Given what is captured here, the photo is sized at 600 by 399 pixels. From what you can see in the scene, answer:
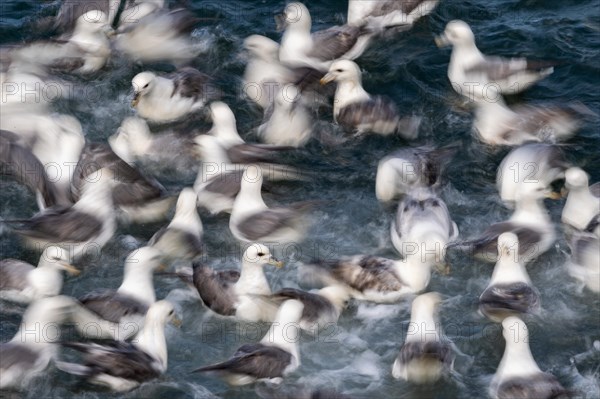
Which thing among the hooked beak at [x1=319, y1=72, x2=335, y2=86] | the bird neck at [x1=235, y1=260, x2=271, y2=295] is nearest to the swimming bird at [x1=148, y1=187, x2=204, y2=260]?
the bird neck at [x1=235, y1=260, x2=271, y2=295]

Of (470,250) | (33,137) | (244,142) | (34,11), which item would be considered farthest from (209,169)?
(34,11)

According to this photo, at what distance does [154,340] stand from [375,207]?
2.65 meters

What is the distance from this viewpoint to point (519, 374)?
8016 millimetres

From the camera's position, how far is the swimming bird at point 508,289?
855 centimetres

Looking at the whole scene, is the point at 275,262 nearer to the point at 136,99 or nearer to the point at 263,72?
the point at 136,99

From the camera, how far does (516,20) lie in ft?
41.1

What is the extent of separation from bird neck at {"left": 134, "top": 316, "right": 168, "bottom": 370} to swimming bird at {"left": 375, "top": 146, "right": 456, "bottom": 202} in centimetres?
252

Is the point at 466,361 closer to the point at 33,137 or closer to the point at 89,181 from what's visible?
the point at 89,181

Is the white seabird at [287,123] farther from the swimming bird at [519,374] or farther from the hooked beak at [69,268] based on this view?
the swimming bird at [519,374]

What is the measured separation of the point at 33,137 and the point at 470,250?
3.96m

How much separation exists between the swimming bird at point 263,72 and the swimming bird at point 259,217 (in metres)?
1.55

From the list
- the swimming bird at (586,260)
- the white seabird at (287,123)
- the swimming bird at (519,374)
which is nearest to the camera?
the swimming bird at (519,374)

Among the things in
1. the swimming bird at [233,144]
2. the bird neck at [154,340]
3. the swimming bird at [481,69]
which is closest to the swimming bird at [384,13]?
the swimming bird at [481,69]

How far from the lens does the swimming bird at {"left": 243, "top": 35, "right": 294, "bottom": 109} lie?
437 inches
